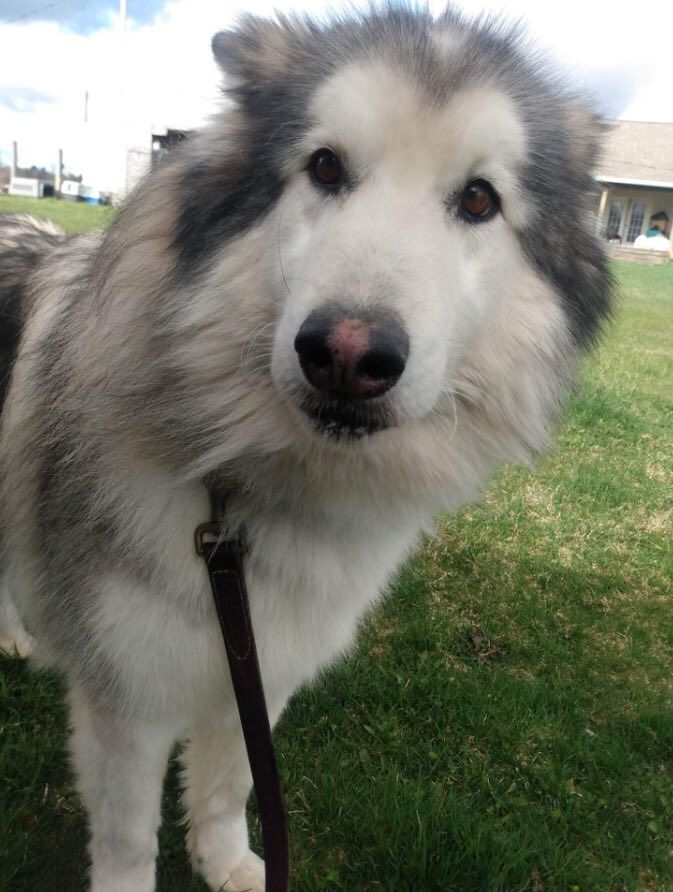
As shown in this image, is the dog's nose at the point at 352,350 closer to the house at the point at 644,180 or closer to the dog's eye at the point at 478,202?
the dog's eye at the point at 478,202

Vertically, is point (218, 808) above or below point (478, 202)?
below

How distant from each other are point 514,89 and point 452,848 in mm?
2051

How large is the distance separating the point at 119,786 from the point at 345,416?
42.5 inches

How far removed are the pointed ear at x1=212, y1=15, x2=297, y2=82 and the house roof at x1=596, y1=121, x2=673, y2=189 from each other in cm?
3572

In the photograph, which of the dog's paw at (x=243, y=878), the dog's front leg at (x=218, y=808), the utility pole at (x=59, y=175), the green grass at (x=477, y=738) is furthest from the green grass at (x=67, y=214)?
the utility pole at (x=59, y=175)

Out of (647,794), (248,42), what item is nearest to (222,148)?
(248,42)

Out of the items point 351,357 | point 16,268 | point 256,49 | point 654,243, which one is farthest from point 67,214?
point 654,243

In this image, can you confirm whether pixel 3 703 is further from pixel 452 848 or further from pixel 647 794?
pixel 647 794

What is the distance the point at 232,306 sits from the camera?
1518mm

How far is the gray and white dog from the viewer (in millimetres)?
1457

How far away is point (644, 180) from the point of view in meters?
35.0

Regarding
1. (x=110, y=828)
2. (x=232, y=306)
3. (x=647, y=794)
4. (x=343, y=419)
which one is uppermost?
A: (x=232, y=306)

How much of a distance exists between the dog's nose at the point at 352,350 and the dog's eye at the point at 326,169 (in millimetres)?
419

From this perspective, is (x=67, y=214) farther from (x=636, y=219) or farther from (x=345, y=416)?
(x=636, y=219)
